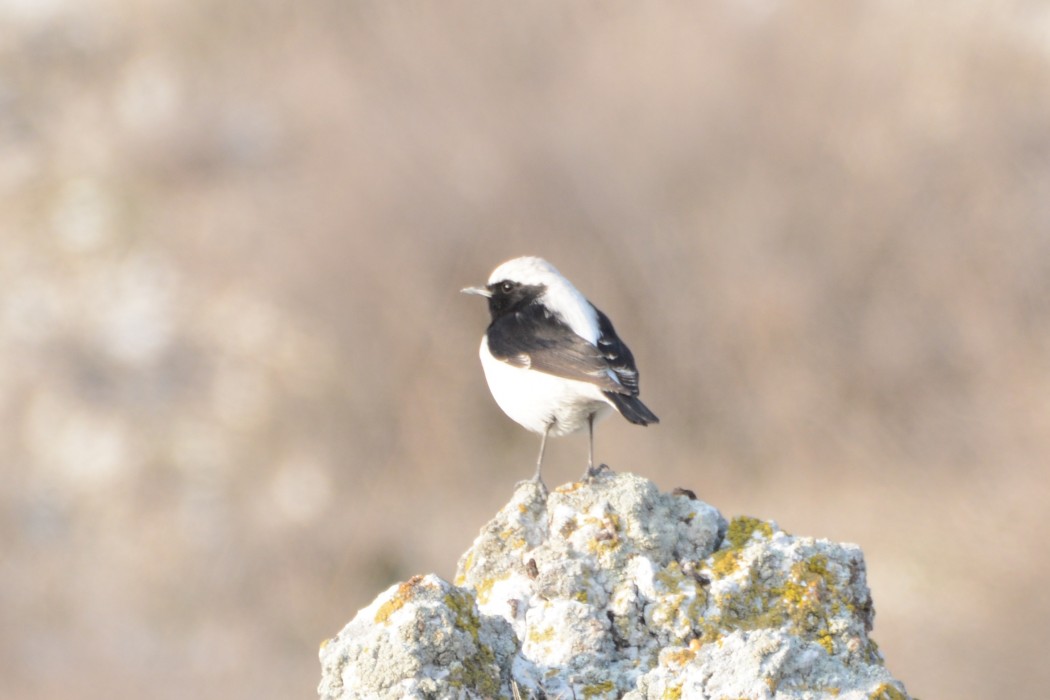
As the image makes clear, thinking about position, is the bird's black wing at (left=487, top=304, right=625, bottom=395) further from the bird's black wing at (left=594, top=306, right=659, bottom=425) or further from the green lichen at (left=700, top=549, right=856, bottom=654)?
the green lichen at (left=700, top=549, right=856, bottom=654)

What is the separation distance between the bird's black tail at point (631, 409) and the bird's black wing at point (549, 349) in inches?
1.3

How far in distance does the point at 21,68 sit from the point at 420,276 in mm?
14320

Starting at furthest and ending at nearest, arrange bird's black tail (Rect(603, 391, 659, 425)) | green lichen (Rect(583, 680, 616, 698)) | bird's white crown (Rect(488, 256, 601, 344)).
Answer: bird's white crown (Rect(488, 256, 601, 344))
bird's black tail (Rect(603, 391, 659, 425))
green lichen (Rect(583, 680, 616, 698))

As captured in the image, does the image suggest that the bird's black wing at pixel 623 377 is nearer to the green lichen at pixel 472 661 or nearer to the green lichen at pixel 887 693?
the green lichen at pixel 472 661

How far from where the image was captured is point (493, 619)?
5.51 m

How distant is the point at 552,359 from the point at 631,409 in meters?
0.72

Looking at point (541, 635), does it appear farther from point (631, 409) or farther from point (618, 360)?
point (618, 360)

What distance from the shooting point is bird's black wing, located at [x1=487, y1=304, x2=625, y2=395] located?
7.64 m

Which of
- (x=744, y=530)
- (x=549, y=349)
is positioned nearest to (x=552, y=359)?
(x=549, y=349)

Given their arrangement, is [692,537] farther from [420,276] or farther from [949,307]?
[420,276]

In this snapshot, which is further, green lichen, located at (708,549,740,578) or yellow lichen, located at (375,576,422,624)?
green lichen, located at (708,549,740,578)

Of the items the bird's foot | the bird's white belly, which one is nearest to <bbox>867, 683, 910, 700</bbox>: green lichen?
the bird's foot

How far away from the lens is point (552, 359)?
7863mm

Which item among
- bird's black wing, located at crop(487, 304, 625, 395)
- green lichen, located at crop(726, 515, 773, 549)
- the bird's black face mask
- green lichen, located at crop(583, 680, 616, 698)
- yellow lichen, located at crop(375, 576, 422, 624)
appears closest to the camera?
yellow lichen, located at crop(375, 576, 422, 624)
